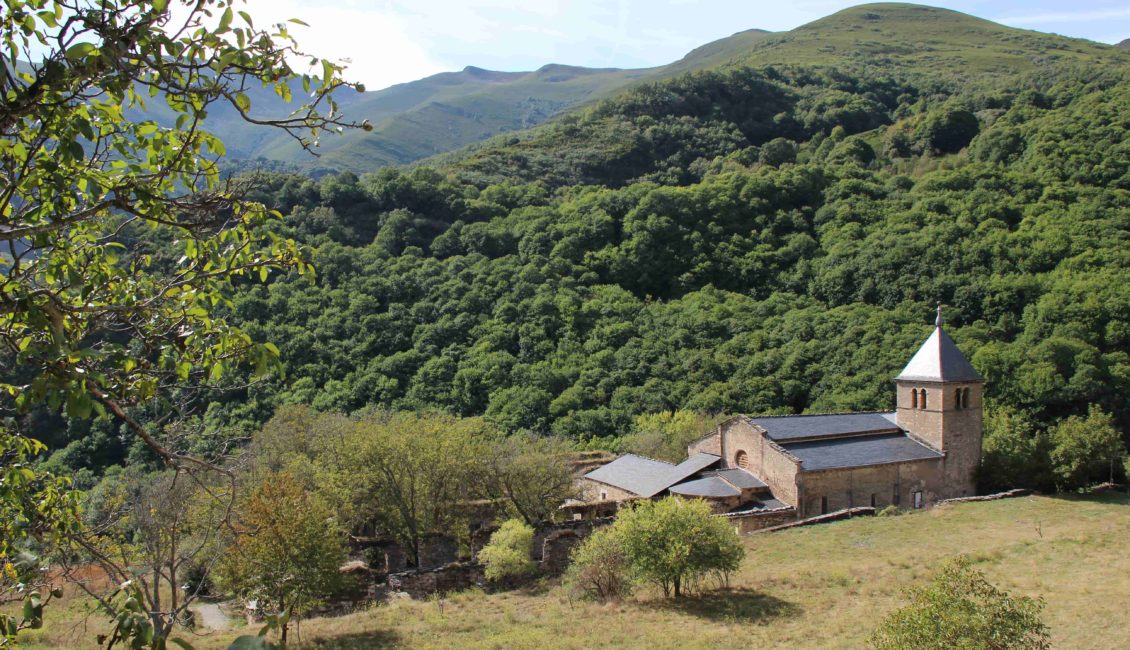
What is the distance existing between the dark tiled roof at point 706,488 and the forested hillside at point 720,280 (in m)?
13.1

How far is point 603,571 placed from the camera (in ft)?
68.5

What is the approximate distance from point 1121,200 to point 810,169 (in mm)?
22301

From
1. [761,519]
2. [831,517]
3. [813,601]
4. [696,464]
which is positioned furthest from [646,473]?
[813,601]

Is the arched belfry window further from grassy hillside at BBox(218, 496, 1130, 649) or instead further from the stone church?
grassy hillside at BBox(218, 496, 1130, 649)

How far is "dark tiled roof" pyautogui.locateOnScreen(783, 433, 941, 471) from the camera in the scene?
28.7m

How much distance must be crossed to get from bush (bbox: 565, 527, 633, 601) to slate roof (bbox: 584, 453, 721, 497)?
7737mm

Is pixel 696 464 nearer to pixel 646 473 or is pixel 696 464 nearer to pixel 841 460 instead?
pixel 646 473

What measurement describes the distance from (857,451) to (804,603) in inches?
506

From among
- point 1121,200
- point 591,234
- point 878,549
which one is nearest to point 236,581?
point 878,549

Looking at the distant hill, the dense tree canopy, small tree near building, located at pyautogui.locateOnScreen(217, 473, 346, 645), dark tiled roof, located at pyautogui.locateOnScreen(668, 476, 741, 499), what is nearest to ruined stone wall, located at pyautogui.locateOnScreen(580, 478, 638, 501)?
dark tiled roof, located at pyautogui.locateOnScreen(668, 476, 741, 499)

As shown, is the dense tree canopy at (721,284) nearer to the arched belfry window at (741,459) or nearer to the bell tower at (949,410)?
the bell tower at (949,410)

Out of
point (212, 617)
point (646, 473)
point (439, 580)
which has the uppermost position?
point (646, 473)

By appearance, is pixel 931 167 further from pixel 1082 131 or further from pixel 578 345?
pixel 578 345

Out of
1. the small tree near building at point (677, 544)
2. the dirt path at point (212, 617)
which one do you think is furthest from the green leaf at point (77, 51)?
the dirt path at point (212, 617)
